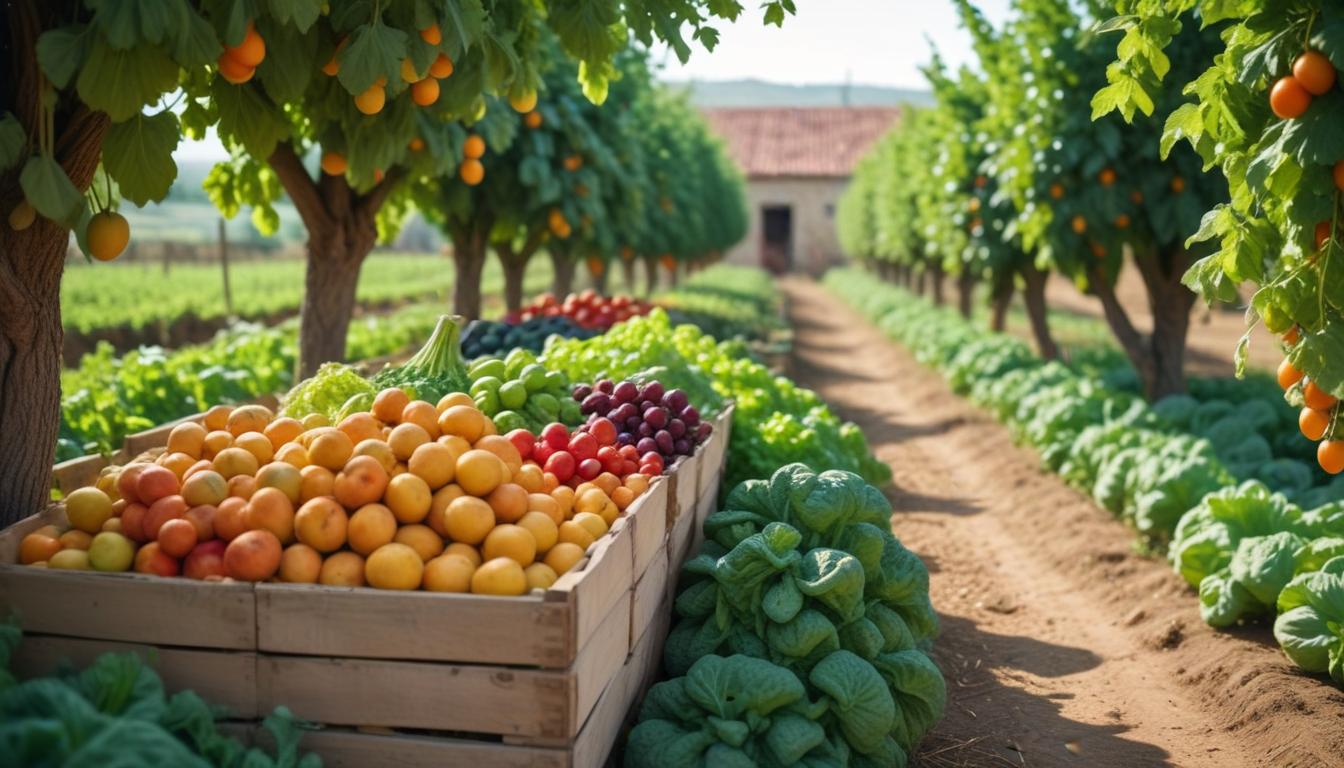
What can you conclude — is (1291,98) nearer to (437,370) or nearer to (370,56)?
(370,56)

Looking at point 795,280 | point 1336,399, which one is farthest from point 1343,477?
point 795,280

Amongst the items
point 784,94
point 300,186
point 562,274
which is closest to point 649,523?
point 300,186

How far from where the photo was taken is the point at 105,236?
3.21m

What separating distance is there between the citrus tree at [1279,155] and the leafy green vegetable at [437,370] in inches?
116

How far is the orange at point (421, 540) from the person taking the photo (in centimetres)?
332

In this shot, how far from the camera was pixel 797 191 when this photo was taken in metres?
56.1

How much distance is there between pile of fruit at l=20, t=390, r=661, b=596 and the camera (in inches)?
126

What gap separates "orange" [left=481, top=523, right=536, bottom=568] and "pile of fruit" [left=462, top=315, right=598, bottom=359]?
4146 millimetres

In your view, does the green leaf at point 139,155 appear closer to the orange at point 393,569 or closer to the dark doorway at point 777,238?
the orange at point 393,569

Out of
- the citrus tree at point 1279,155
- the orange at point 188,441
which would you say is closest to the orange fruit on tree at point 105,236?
the orange at point 188,441

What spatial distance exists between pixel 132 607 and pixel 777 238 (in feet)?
188

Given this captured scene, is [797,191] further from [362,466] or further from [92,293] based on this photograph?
[362,466]

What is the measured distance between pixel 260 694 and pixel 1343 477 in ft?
22.8

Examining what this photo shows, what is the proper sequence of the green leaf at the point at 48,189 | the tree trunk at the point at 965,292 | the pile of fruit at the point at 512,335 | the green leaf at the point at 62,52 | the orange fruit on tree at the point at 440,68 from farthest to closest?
the tree trunk at the point at 965,292 < the pile of fruit at the point at 512,335 < the orange fruit on tree at the point at 440,68 < the green leaf at the point at 48,189 < the green leaf at the point at 62,52
